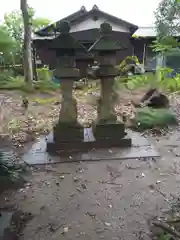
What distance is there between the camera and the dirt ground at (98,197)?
2053 mm

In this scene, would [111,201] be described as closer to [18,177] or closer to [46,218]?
[46,218]

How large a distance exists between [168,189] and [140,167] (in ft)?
1.86

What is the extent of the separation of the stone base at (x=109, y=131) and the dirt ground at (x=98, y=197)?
543 mm

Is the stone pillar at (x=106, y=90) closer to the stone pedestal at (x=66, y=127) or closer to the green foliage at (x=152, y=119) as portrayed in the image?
the stone pedestal at (x=66, y=127)

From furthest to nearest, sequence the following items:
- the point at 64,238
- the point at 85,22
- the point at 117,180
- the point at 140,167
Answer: the point at 85,22, the point at 140,167, the point at 117,180, the point at 64,238

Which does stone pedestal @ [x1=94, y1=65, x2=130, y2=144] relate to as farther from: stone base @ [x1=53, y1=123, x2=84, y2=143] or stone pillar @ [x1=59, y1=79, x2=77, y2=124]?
stone pillar @ [x1=59, y1=79, x2=77, y2=124]

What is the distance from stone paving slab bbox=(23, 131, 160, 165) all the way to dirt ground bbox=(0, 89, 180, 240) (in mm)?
118

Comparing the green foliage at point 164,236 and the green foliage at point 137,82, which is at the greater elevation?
the green foliage at point 137,82

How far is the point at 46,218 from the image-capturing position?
2.20 meters

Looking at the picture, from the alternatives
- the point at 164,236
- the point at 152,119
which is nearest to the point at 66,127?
the point at 152,119

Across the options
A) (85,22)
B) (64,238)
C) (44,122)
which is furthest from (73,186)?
(85,22)

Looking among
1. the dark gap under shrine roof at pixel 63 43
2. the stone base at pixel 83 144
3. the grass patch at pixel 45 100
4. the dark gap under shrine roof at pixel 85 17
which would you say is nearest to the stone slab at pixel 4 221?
the stone base at pixel 83 144

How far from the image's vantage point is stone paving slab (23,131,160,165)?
3.38 m

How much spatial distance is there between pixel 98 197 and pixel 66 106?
1.57m
